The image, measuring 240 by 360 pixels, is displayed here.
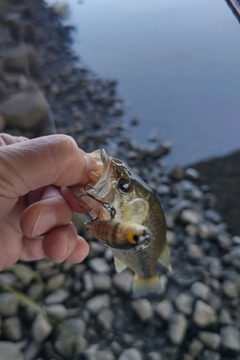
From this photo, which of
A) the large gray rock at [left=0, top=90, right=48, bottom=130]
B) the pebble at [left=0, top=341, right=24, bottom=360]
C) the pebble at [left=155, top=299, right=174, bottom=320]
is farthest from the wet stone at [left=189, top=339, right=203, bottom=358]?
the large gray rock at [left=0, top=90, right=48, bottom=130]

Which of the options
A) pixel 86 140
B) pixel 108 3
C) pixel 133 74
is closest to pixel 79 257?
pixel 86 140

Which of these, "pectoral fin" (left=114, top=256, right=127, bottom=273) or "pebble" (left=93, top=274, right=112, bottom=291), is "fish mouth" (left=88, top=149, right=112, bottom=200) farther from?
"pebble" (left=93, top=274, right=112, bottom=291)

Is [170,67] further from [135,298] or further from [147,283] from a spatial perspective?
[147,283]

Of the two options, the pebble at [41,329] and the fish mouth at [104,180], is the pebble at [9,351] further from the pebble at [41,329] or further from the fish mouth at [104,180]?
the fish mouth at [104,180]

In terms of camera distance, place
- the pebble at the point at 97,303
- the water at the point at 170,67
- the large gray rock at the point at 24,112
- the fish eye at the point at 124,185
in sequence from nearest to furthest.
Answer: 1. the fish eye at the point at 124,185
2. the pebble at the point at 97,303
3. the large gray rock at the point at 24,112
4. the water at the point at 170,67

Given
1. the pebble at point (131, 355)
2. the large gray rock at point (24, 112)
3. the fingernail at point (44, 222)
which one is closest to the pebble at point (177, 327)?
the pebble at point (131, 355)

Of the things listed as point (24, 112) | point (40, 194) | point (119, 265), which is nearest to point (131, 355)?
point (119, 265)

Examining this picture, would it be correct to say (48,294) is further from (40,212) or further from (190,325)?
(40,212)
